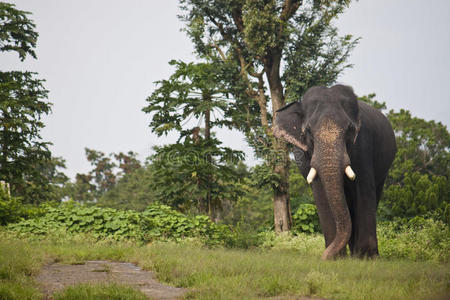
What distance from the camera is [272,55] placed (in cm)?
1792

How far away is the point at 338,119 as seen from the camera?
8352 mm

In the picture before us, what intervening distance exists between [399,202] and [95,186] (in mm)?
46336

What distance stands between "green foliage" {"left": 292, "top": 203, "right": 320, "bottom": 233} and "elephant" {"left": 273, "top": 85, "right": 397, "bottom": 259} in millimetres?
7151

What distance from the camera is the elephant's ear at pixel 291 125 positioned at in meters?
9.33

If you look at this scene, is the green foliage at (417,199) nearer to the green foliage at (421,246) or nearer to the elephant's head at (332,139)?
the green foliage at (421,246)

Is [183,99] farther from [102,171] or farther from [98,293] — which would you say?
[102,171]

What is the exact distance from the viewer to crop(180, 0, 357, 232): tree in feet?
55.3

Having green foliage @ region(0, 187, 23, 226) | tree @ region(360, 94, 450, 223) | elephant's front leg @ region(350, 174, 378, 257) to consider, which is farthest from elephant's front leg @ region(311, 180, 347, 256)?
tree @ region(360, 94, 450, 223)

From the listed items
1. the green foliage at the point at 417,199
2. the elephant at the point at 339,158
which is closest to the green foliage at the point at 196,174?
the elephant at the point at 339,158

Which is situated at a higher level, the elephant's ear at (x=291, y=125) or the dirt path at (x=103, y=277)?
the elephant's ear at (x=291, y=125)

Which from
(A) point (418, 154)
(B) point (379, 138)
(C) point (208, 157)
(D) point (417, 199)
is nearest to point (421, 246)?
(B) point (379, 138)

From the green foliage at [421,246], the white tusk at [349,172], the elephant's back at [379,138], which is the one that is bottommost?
the green foliage at [421,246]

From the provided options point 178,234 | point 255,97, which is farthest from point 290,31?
point 178,234

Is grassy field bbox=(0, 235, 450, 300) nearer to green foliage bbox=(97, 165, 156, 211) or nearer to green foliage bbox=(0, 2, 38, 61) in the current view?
green foliage bbox=(0, 2, 38, 61)
